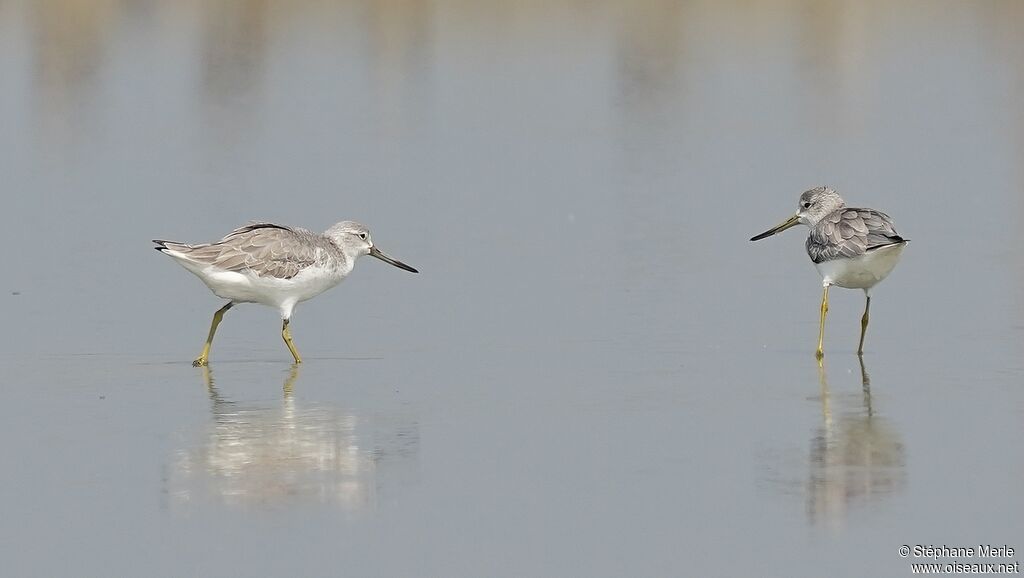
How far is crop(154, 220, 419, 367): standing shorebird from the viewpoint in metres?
14.0

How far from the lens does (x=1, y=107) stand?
26.6m

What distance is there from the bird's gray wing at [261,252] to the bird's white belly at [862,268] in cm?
411

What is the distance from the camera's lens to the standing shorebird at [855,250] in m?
14.2

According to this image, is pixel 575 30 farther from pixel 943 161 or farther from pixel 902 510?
pixel 902 510

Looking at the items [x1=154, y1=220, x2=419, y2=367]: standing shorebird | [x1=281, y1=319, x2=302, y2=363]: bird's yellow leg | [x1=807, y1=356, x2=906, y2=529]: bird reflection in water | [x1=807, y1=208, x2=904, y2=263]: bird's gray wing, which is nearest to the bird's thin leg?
[x1=154, y1=220, x2=419, y2=367]: standing shorebird

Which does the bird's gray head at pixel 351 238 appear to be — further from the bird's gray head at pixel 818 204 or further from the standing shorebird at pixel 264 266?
the bird's gray head at pixel 818 204

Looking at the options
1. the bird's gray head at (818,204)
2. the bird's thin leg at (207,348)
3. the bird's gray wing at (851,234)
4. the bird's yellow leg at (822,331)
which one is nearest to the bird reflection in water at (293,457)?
the bird's thin leg at (207,348)

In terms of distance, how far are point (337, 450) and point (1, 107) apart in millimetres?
17296

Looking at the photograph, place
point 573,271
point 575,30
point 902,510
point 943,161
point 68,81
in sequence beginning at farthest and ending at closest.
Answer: point 575,30, point 68,81, point 943,161, point 573,271, point 902,510

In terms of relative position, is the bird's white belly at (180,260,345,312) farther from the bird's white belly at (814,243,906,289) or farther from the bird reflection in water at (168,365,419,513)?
the bird's white belly at (814,243,906,289)

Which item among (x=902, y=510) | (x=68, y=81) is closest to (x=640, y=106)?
(x=68, y=81)

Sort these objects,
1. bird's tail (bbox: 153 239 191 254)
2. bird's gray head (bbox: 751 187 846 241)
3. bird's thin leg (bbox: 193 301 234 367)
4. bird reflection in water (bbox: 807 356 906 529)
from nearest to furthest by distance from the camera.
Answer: bird reflection in water (bbox: 807 356 906 529) → bird's thin leg (bbox: 193 301 234 367) → bird's tail (bbox: 153 239 191 254) → bird's gray head (bbox: 751 187 846 241)

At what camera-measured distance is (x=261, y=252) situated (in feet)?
46.1

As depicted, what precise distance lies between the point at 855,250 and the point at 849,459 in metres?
3.96
